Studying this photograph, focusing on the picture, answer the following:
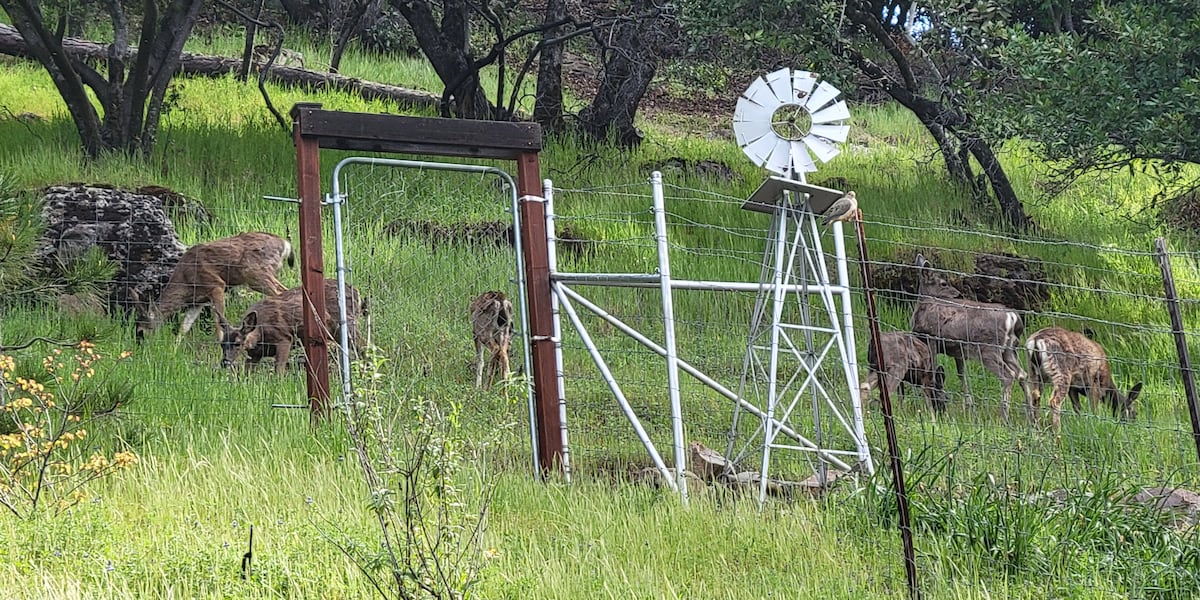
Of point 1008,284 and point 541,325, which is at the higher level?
point 1008,284

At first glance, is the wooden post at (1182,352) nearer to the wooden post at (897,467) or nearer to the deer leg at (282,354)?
the wooden post at (897,467)

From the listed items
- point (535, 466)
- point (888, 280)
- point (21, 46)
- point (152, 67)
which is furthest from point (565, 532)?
point (21, 46)

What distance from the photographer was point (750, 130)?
8.09 m

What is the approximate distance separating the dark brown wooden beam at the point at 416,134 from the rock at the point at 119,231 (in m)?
5.36

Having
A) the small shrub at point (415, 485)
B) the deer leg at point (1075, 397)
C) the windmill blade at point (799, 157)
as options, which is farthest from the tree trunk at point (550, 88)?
the small shrub at point (415, 485)

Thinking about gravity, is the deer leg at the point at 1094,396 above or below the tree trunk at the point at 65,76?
below

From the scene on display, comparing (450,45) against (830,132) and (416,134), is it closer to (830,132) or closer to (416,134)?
(416,134)

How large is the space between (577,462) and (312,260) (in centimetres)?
204

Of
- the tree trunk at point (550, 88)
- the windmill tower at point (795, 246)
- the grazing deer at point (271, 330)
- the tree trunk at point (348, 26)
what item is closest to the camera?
the windmill tower at point (795, 246)

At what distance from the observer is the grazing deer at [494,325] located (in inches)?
424

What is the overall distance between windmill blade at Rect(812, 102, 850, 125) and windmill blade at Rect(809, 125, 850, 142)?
38 mm

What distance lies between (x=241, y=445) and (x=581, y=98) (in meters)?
18.9

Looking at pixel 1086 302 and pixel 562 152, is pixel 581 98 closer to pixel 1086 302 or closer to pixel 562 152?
pixel 562 152

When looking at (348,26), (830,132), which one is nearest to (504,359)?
(830,132)
